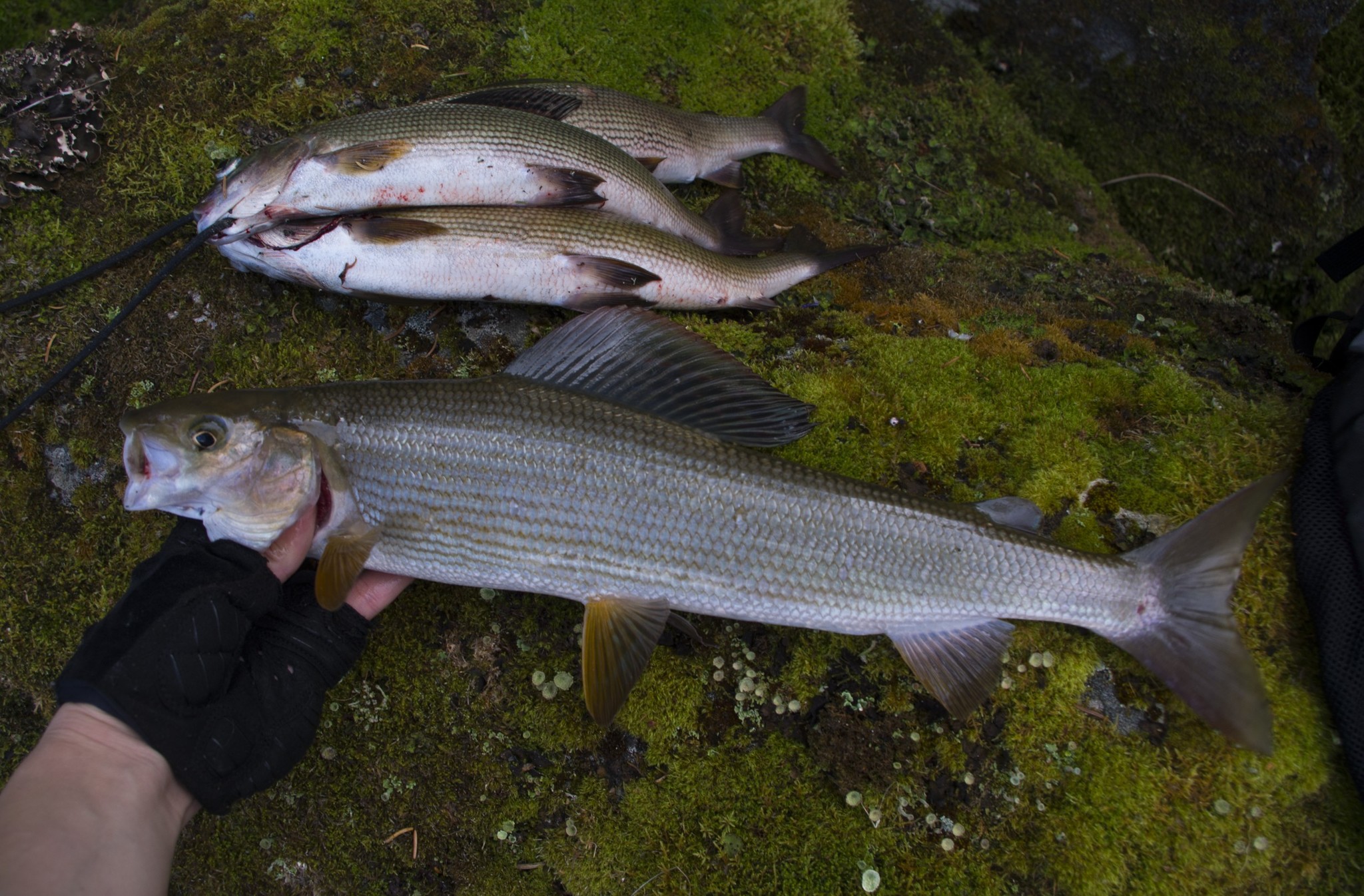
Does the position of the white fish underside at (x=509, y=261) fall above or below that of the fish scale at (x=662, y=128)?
below

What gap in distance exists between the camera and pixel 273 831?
3.66 metres

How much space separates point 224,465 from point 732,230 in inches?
132

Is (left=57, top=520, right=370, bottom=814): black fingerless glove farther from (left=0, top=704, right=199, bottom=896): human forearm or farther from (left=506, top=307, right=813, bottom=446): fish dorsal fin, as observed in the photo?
(left=506, top=307, right=813, bottom=446): fish dorsal fin

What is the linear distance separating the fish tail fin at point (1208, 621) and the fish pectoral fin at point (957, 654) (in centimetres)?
60

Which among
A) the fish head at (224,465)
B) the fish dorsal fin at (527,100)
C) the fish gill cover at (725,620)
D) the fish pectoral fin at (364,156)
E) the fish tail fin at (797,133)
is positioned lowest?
the fish gill cover at (725,620)

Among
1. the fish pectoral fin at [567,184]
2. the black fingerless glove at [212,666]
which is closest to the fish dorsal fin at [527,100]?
the fish pectoral fin at [567,184]

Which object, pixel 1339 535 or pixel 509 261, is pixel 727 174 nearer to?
pixel 509 261

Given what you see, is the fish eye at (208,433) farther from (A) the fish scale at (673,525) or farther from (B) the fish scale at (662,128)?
(B) the fish scale at (662,128)

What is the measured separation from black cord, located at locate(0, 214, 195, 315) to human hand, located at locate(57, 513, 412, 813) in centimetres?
203

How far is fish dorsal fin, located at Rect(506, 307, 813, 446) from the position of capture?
11.1 feet

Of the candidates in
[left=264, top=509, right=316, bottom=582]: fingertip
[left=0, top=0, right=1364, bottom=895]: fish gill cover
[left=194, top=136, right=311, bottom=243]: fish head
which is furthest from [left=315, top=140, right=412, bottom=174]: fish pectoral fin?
[left=264, top=509, right=316, bottom=582]: fingertip

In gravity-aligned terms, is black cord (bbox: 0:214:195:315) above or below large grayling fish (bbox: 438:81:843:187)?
below

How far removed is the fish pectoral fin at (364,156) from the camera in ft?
13.5

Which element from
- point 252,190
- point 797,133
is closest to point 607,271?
point 252,190
